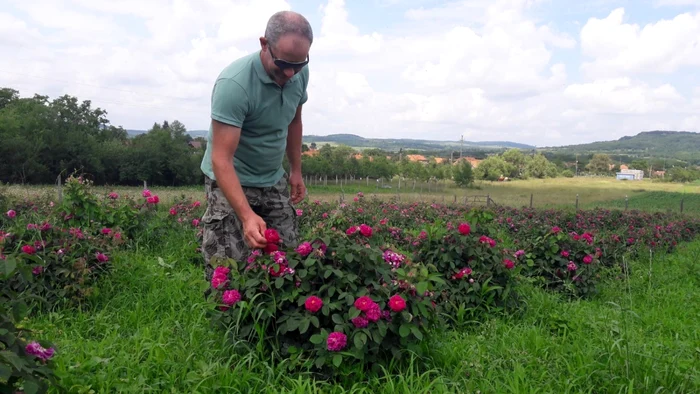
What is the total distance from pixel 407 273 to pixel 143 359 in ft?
4.33

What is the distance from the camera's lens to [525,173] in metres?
44.8

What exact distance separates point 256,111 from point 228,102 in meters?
0.21

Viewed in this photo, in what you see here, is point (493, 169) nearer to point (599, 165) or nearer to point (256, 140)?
point (599, 165)

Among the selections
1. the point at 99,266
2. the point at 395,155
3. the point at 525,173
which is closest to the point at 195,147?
the point at 395,155

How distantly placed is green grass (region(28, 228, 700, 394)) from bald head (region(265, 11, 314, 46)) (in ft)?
4.10

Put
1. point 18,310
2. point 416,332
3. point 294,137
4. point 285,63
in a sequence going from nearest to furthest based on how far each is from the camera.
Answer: point 18,310
point 416,332
point 285,63
point 294,137

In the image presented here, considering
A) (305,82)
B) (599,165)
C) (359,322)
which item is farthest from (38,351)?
(599,165)

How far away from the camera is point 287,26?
2.33 m

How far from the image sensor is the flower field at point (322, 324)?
83.0 inches

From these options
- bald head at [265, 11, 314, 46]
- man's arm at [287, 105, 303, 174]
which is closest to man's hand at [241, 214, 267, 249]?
bald head at [265, 11, 314, 46]

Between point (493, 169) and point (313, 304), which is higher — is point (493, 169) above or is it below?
below

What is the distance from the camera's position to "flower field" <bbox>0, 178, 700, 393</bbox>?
2.11m

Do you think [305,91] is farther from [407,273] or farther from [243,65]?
[407,273]

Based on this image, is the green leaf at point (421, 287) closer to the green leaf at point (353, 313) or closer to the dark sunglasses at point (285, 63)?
the green leaf at point (353, 313)
